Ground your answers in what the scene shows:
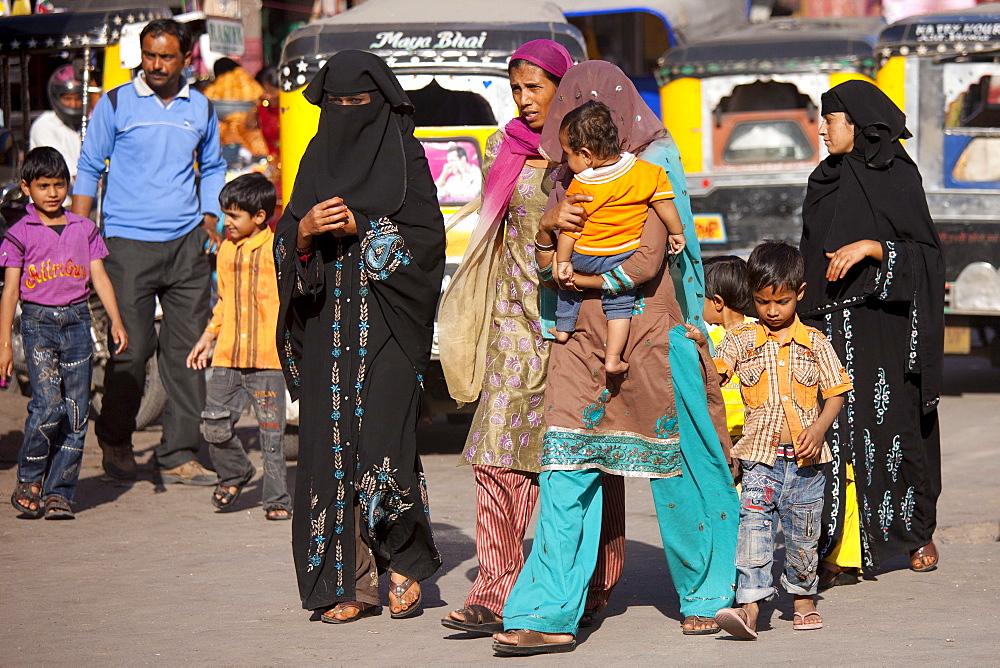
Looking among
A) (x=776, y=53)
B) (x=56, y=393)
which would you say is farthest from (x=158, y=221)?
(x=776, y=53)

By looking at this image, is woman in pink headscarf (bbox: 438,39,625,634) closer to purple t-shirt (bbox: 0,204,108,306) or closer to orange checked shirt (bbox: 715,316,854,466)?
orange checked shirt (bbox: 715,316,854,466)

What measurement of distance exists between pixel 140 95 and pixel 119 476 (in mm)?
1931

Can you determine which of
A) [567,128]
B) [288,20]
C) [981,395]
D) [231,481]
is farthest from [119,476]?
[288,20]

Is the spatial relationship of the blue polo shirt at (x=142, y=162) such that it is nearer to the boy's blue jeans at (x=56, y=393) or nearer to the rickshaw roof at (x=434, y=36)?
the boy's blue jeans at (x=56, y=393)

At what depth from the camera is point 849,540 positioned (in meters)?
4.89

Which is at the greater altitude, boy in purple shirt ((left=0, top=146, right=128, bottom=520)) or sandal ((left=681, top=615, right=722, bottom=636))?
boy in purple shirt ((left=0, top=146, right=128, bottom=520))

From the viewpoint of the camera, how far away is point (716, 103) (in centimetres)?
1028

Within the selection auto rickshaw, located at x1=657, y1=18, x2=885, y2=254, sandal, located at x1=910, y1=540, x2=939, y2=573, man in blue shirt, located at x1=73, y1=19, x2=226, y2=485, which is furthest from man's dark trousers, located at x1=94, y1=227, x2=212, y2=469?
auto rickshaw, located at x1=657, y1=18, x2=885, y2=254

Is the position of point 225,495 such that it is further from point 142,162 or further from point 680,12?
point 680,12

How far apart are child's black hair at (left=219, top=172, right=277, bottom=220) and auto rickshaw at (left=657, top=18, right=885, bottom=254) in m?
4.67

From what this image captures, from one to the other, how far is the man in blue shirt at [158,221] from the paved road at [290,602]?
0.42 m

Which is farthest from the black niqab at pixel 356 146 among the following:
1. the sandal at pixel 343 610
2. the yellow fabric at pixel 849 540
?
the yellow fabric at pixel 849 540

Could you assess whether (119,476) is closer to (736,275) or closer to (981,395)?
(736,275)

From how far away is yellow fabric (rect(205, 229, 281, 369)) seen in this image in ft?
19.9
